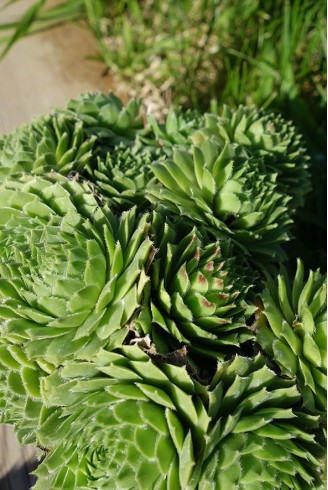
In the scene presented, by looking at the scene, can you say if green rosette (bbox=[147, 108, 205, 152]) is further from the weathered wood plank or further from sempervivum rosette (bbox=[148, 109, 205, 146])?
the weathered wood plank

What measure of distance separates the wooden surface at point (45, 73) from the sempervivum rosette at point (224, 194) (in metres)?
0.99

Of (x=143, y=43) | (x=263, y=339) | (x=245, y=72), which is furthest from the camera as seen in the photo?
(x=143, y=43)

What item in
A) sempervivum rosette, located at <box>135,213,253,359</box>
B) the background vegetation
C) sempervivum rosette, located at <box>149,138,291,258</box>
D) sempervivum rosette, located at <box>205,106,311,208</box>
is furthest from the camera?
the background vegetation

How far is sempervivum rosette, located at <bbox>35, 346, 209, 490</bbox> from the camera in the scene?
73cm

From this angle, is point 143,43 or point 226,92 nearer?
point 226,92

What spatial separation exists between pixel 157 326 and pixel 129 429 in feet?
0.56

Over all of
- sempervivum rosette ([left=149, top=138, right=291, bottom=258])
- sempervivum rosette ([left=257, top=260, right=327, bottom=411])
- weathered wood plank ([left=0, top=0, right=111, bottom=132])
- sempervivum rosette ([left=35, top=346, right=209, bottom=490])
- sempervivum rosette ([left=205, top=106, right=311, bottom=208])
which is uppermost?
weathered wood plank ([left=0, top=0, right=111, bottom=132])

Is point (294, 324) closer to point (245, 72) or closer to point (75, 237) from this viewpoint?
point (75, 237)

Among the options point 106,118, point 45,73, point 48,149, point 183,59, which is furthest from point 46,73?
point 48,149

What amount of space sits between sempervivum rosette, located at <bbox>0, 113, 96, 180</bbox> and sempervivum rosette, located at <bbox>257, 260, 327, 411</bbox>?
456mm

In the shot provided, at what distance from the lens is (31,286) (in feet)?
2.76

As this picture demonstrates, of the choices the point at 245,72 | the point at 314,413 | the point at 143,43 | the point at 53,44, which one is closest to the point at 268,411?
the point at 314,413

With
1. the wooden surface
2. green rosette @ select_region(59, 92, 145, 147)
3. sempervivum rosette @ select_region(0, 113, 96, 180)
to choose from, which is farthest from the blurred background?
sempervivum rosette @ select_region(0, 113, 96, 180)

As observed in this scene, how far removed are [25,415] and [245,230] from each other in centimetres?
49
